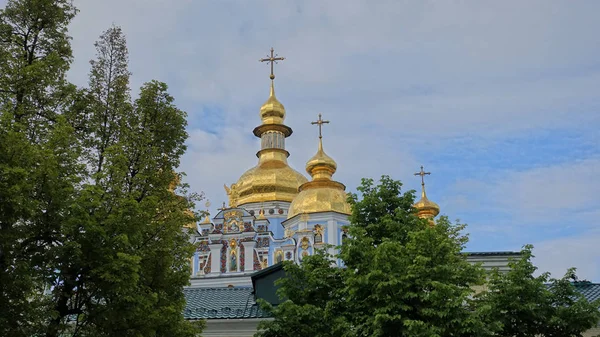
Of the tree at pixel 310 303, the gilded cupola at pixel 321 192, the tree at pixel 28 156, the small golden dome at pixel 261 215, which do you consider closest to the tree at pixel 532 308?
the tree at pixel 310 303

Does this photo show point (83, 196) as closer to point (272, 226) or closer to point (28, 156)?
point (28, 156)

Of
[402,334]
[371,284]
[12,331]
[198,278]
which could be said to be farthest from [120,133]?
[198,278]

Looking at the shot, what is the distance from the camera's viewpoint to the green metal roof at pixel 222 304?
1925 centimetres

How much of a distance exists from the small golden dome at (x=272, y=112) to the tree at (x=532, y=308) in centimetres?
4744

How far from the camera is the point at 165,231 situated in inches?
536

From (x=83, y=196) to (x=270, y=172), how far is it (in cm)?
4541

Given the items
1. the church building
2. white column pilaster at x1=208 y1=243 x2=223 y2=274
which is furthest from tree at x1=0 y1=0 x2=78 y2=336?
white column pilaster at x1=208 y1=243 x2=223 y2=274

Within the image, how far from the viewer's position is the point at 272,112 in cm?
6303

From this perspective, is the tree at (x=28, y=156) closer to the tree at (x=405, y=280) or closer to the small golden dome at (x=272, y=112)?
the tree at (x=405, y=280)

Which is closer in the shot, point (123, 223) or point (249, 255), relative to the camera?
point (123, 223)

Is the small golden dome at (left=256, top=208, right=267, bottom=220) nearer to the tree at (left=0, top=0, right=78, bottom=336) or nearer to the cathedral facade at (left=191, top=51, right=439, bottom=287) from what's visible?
the cathedral facade at (left=191, top=51, right=439, bottom=287)

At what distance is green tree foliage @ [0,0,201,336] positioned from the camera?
37.8 feet

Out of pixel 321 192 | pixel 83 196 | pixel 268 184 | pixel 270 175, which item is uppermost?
pixel 270 175

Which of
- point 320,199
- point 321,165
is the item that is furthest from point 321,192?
point 321,165
